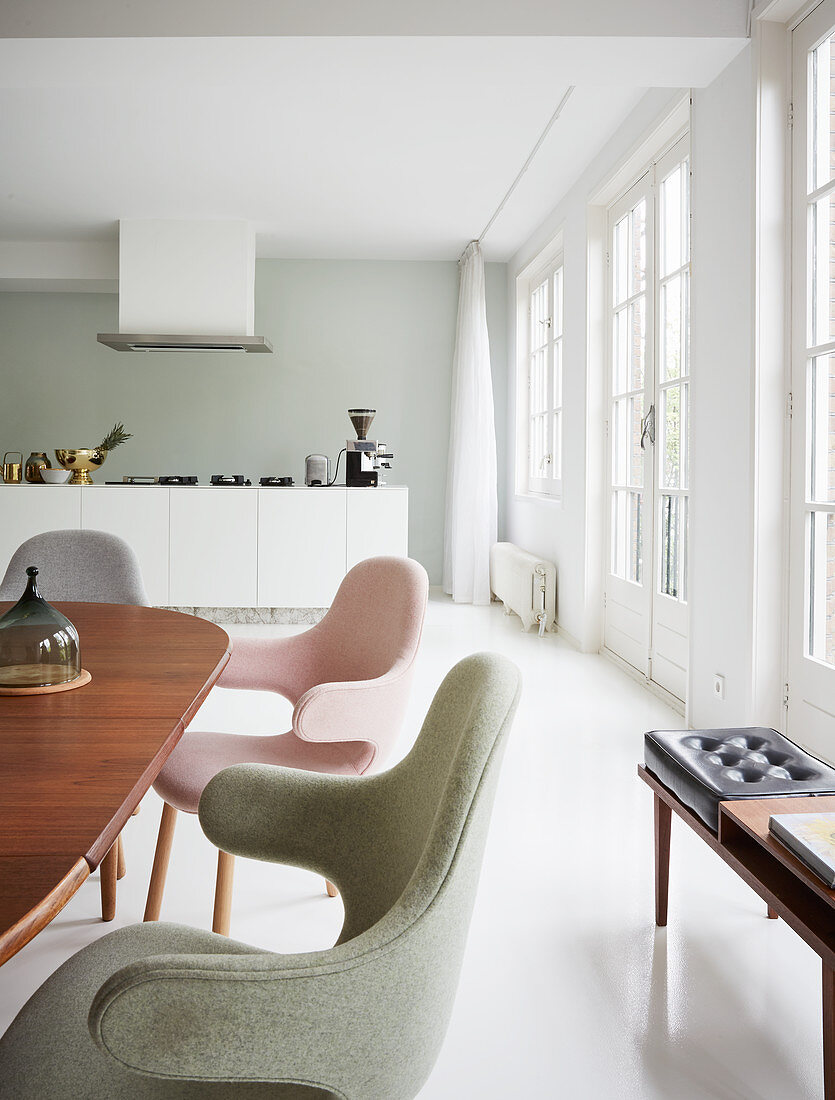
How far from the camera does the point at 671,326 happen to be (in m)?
3.73

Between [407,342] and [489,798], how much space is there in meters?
6.53

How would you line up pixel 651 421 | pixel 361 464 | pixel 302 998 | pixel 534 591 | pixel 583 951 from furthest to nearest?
1. pixel 361 464
2. pixel 534 591
3. pixel 651 421
4. pixel 583 951
5. pixel 302 998

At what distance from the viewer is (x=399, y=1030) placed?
0.78 meters

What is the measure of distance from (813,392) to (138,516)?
4188 millimetres

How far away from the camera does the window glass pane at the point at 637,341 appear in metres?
4.08

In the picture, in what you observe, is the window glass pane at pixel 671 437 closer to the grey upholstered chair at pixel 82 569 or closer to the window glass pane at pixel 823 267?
the window glass pane at pixel 823 267

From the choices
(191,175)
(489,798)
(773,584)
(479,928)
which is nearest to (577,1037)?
(479,928)

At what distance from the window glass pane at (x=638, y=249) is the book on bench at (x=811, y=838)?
313cm

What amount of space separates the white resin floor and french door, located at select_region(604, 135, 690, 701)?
1.23 metres

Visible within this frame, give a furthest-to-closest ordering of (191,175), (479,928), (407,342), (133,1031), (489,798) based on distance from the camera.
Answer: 1. (407,342)
2. (191,175)
3. (479,928)
4. (489,798)
5. (133,1031)

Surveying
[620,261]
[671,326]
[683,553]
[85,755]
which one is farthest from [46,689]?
[620,261]

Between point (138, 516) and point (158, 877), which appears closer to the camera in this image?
point (158, 877)

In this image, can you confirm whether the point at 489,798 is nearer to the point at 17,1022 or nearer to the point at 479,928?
the point at 17,1022

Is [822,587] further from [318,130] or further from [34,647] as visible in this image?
[318,130]
